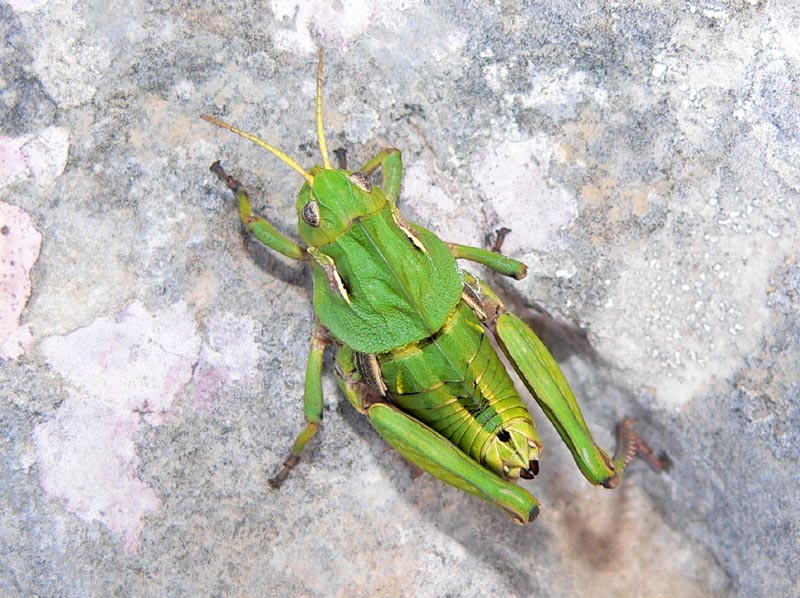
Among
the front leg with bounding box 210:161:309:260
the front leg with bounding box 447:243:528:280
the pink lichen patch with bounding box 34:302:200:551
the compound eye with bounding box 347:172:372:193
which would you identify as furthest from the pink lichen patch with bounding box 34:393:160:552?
the front leg with bounding box 447:243:528:280

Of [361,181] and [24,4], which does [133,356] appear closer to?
[361,181]

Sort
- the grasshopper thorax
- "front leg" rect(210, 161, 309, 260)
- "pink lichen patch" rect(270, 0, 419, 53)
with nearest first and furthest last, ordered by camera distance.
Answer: the grasshopper thorax → "front leg" rect(210, 161, 309, 260) → "pink lichen patch" rect(270, 0, 419, 53)

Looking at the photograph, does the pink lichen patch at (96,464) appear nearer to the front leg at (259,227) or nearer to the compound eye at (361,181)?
the front leg at (259,227)

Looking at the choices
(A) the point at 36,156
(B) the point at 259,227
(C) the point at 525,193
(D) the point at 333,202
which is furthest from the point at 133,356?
(C) the point at 525,193

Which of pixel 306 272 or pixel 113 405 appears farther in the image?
pixel 306 272

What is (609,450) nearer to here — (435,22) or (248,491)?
(248,491)

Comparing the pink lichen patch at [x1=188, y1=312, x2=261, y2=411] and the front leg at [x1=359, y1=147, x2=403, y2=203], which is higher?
the front leg at [x1=359, y1=147, x2=403, y2=203]

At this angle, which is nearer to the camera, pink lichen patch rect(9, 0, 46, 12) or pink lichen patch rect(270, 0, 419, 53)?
pink lichen patch rect(9, 0, 46, 12)

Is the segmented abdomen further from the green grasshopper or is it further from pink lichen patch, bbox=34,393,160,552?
pink lichen patch, bbox=34,393,160,552
